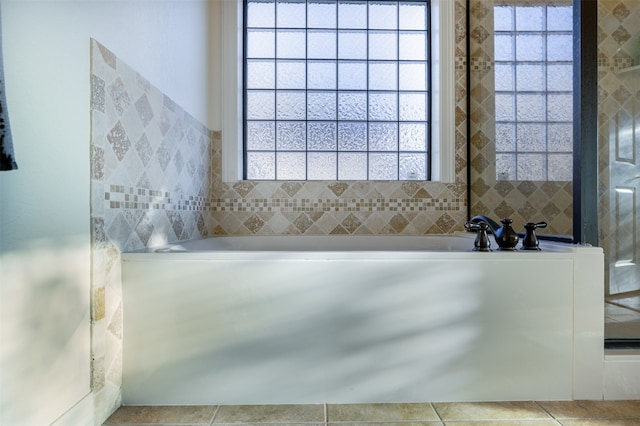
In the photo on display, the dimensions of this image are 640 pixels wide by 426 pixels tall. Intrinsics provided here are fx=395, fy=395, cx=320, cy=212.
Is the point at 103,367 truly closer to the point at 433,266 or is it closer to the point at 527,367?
the point at 433,266

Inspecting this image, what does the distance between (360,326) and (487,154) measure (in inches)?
60.5

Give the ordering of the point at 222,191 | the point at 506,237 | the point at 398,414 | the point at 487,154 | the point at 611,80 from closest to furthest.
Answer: the point at 398,414 → the point at 506,237 → the point at 611,80 → the point at 487,154 → the point at 222,191

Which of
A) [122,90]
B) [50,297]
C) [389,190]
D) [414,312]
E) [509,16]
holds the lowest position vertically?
[414,312]

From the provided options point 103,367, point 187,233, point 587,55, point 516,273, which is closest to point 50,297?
point 103,367

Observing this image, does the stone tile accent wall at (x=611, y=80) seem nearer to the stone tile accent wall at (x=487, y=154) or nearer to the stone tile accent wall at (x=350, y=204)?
the stone tile accent wall at (x=487, y=154)

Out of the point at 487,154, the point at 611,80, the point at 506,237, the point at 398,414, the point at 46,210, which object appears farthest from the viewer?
the point at 487,154

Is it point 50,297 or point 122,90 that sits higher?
point 122,90

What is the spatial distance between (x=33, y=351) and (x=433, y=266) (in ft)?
4.08

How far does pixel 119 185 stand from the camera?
1415mm

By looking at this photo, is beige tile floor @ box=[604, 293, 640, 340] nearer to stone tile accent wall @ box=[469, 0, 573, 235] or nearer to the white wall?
stone tile accent wall @ box=[469, 0, 573, 235]

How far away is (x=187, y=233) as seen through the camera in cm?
214

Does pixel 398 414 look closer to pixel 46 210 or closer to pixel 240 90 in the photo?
pixel 46 210

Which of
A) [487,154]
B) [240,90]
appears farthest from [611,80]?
[240,90]

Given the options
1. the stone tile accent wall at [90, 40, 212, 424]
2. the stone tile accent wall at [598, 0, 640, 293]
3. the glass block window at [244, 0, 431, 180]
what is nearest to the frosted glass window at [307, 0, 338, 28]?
the glass block window at [244, 0, 431, 180]
